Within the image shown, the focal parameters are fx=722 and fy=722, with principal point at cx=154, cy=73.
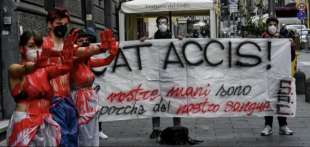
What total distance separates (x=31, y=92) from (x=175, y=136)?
4.04m

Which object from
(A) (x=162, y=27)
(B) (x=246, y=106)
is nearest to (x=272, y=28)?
(B) (x=246, y=106)

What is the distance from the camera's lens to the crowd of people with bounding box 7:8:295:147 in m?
5.81

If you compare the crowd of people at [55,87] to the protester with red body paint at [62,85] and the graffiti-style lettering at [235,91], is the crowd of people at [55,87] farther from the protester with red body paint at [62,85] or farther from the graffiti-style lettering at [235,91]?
the graffiti-style lettering at [235,91]

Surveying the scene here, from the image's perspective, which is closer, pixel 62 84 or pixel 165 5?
pixel 62 84

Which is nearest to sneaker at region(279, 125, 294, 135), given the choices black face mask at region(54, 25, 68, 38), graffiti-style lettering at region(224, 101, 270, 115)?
graffiti-style lettering at region(224, 101, 270, 115)

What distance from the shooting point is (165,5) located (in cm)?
1730

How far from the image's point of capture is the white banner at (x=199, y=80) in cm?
968

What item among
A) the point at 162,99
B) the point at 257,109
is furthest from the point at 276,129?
the point at 162,99

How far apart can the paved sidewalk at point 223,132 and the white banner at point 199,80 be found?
1.27 feet

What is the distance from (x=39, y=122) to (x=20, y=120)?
157mm

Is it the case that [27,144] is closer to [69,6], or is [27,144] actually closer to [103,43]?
[103,43]

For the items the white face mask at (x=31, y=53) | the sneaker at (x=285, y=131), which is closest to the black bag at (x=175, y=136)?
the sneaker at (x=285, y=131)

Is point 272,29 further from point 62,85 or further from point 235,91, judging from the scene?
point 62,85

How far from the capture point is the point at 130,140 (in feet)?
33.0
